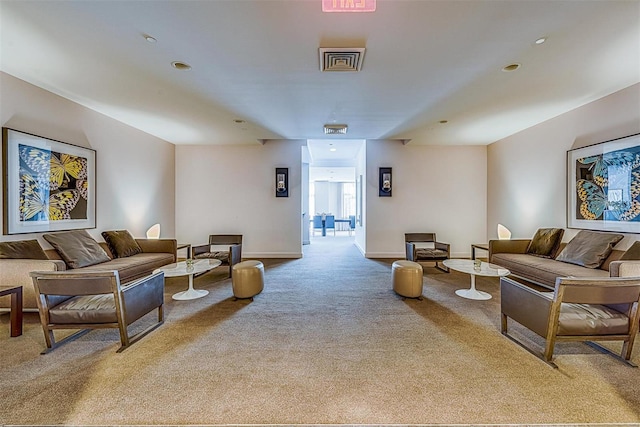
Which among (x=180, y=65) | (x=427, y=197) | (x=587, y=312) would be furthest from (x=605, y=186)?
(x=180, y=65)

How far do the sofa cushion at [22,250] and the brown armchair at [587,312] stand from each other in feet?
16.6

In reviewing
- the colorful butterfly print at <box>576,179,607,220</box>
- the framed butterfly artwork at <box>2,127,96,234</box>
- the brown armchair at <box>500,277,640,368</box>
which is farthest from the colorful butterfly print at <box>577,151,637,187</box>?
the framed butterfly artwork at <box>2,127,96,234</box>

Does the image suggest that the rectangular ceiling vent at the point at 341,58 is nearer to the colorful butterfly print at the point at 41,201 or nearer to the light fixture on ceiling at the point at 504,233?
the colorful butterfly print at the point at 41,201

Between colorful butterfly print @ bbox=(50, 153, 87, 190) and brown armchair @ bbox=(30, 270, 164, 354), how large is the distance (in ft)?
7.17

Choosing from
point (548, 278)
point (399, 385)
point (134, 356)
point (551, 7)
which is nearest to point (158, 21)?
point (134, 356)

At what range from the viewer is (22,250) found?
3.28 m

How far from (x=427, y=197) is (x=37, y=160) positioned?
6934 millimetres

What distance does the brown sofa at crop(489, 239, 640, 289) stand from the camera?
2.80 meters

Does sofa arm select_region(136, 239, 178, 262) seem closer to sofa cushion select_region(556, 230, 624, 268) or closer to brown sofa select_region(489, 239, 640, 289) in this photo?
brown sofa select_region(489, 239, 640, 289)

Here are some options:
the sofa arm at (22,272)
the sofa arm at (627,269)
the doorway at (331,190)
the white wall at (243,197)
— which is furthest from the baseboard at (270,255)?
the sofa arm at (627,269)

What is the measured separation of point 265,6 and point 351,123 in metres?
3.26

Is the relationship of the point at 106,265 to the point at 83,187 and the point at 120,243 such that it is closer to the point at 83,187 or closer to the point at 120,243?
the point at 120,243

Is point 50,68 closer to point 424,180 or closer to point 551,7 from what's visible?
point 551,7

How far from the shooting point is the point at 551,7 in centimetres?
217
